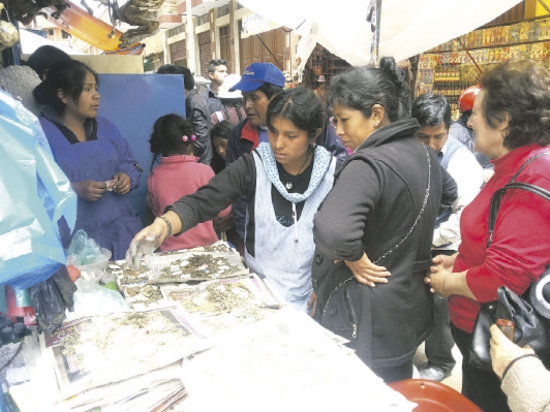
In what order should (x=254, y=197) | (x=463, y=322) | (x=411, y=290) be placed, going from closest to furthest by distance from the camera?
(x=411, y=290), (x=463, y=322), (x=254, y=197)

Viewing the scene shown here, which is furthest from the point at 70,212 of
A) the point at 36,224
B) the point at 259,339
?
the point at 259,339

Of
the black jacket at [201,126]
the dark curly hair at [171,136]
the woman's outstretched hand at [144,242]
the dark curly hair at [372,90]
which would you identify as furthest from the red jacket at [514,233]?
the black jacket at [201,126]

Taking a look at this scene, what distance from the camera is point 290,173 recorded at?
168 cm

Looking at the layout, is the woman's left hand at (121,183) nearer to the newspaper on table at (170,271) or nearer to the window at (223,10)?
the newspaper on table at (170,271)

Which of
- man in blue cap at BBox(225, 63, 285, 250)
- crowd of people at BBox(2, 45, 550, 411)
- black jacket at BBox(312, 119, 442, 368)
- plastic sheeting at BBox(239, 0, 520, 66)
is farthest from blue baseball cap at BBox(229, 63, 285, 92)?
black jacket at BBox(312, 119, 442, 368)

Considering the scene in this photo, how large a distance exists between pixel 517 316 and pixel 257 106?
1816 millimetres

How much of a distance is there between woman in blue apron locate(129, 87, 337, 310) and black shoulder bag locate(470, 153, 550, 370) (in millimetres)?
601

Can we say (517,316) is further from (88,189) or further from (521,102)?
(88,189)

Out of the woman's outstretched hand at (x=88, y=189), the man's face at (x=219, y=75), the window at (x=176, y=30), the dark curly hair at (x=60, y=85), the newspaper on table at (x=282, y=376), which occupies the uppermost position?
the window at (x=176, y=30)

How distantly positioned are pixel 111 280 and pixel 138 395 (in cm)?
71

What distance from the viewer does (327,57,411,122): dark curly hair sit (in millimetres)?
1380

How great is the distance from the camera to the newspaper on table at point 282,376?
0.86 meters

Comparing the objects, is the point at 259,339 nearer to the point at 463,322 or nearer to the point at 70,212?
the point at 70,212

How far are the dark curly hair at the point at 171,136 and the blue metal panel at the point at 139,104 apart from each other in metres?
0.71
